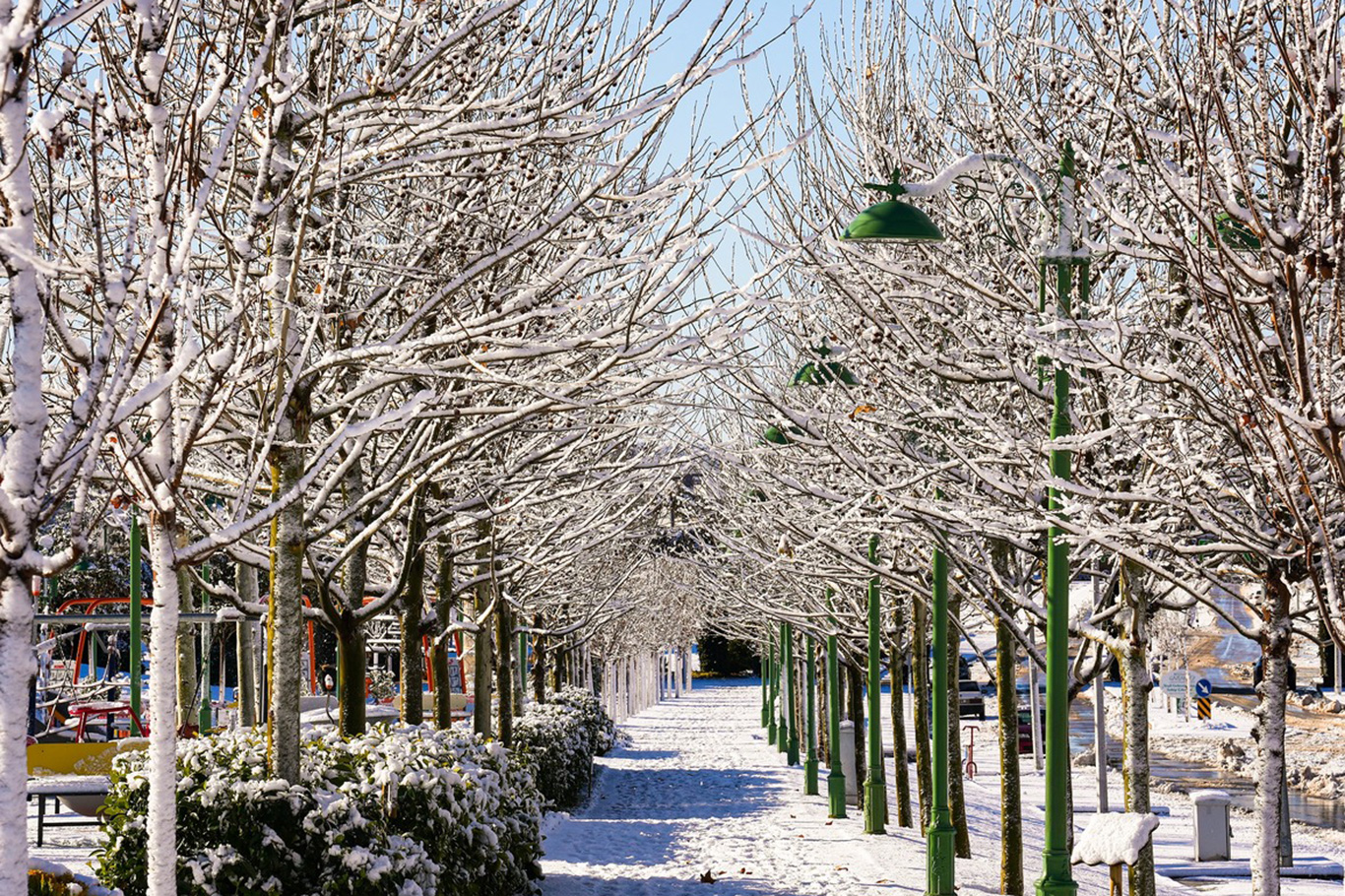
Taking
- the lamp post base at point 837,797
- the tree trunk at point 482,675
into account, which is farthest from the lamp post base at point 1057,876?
the lamp post base at point 837,797

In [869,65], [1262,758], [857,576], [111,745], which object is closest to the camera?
[1262,758]

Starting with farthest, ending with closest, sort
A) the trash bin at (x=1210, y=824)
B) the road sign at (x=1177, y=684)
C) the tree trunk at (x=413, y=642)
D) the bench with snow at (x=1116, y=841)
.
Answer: the road sign at (x=1177, y=684), the trash bin at (x=1210, y=824), the tree trunk at (x=413, y=642), the bench with snow at (x=1116, y=841)

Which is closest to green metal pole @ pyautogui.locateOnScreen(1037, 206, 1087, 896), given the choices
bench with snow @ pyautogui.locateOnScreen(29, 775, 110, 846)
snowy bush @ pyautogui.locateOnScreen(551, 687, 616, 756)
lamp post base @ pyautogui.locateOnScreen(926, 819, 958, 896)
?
lamp post base @ pyautogui.locateOnScreen(926, 819, 958, 896)

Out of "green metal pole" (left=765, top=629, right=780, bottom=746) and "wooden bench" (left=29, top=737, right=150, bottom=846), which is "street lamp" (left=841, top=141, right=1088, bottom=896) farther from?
"green metal pole" (left=765, top=629, right=780, bottom=746)

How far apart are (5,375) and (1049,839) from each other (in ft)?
22.1

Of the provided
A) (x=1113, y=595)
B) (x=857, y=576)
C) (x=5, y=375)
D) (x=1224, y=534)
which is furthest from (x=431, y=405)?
(x=857, y=576)

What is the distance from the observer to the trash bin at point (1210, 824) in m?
20.0

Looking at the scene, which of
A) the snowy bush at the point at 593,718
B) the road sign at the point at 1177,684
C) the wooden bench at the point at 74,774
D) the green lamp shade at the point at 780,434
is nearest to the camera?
the green lamp shade at the point at 780,434

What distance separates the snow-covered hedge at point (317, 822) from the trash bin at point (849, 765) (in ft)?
37.1

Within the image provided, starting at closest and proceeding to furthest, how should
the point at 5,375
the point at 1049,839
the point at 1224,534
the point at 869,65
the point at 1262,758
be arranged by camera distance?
the point at 5,375 < the point at 1224,534 < the point at 1262,758 < the point at 1049,839 < the point at 869,65

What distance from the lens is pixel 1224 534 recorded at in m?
7.68

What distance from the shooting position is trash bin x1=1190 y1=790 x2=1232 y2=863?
19953 millimetres

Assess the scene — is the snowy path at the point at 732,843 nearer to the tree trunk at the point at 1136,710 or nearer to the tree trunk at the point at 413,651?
the tree trunk at the point at 413,651

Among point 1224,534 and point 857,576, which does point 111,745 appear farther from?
point 1224,534
